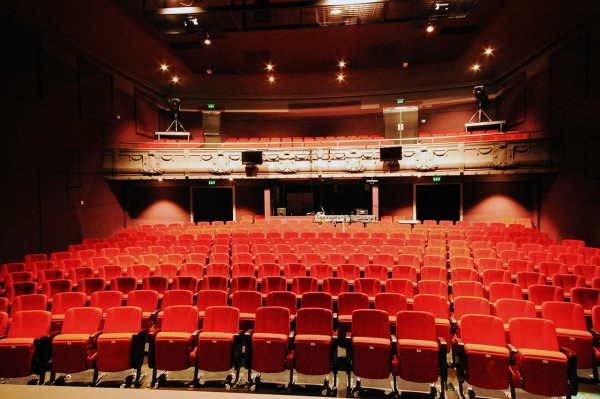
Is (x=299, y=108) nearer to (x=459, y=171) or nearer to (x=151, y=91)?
(x=151, y=91)

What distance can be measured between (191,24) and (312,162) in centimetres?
588

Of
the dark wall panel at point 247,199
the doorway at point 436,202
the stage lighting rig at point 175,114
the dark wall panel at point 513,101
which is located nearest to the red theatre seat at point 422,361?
the doorway at point 436,202

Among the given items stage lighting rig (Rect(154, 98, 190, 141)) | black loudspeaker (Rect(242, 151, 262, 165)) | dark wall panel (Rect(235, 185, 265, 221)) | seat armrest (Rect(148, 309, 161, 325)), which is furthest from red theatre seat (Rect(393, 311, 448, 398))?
stage lighting rig (Rect(154, 98, 190, 141))

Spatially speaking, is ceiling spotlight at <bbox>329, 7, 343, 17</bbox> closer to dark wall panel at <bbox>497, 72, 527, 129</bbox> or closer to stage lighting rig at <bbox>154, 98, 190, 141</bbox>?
dark wall panel at <bbox>497, 72, 527, 129</bbox>

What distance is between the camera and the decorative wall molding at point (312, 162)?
1138cm

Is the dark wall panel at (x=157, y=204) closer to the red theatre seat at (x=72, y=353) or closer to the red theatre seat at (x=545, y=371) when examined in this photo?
the red theatre seat at (x=72, y=353)

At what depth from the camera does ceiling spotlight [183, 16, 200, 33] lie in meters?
8.14

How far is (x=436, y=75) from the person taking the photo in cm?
1508

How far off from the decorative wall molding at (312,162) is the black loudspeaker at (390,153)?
433mm

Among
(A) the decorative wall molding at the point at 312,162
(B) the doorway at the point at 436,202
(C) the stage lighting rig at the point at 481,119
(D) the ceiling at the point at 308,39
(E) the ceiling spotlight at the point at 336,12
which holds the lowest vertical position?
(B) the doorway at the point at 436,202

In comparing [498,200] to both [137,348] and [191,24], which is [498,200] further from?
[137,348]

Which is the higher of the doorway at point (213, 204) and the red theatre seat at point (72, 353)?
the doorway at point (213, 204)

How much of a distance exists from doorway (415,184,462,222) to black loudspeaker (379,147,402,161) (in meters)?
2.85

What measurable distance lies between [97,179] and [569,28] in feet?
48.2
